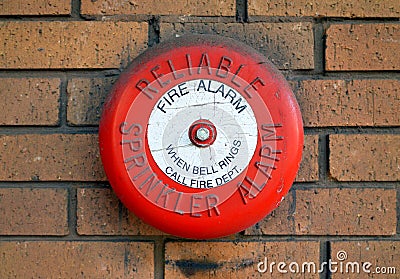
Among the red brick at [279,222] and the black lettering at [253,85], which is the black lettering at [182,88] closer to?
the black lettering at [253,85]

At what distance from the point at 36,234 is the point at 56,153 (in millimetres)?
183

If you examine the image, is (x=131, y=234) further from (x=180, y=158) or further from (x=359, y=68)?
(x=359, y=68)

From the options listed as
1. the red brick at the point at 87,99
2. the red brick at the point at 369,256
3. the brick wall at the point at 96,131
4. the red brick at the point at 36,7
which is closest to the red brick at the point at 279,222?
the brick wall at the point at 96,131

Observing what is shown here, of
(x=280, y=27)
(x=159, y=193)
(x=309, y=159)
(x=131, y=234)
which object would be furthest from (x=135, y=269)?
(x=280, y=27)

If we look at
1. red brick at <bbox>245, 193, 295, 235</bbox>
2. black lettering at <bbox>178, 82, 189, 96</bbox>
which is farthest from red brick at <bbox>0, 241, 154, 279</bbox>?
black lettering at <bbox>178, 82, 189, 96</bbox>

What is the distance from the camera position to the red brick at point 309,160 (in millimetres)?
1107

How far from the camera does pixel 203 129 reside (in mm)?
982

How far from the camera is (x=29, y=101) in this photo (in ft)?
3.65

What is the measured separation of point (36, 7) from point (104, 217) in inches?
19.4

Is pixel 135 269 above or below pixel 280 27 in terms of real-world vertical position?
below

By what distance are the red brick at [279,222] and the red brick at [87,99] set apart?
43 cm

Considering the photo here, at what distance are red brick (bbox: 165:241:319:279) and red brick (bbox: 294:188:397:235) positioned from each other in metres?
0.05

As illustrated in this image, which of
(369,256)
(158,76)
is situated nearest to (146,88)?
(158,76)

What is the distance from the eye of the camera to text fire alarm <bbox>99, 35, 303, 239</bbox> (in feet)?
3.26
